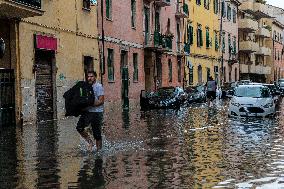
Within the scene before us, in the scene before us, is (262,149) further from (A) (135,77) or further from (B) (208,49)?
(B) (208,49)

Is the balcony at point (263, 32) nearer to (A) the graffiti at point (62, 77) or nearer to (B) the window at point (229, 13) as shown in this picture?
(B) the window at point (229, 13)

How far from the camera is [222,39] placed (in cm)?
6178

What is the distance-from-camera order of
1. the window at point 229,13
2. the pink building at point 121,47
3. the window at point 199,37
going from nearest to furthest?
the pink building at point 121,47, the window at point 199,37, the window at point 229,13

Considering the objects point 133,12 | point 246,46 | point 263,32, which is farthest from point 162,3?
point 263,32

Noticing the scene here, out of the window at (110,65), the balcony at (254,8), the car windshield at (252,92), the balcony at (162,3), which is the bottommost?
the car windshield at (252,92)

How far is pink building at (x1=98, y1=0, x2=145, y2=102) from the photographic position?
3139 cm

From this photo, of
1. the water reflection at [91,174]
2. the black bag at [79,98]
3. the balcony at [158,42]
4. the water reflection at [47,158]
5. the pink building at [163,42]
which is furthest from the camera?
the pink building at [163,42]

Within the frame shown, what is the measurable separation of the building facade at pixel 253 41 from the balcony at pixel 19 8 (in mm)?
51532

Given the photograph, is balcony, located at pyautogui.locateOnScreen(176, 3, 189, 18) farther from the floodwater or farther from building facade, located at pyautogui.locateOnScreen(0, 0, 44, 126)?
the floodwater

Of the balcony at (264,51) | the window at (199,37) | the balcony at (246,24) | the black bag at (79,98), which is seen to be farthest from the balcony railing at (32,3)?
the balcony at (264,51)

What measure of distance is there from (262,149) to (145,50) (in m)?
25.7

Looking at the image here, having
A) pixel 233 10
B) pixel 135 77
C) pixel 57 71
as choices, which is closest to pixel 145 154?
pixel 57 71

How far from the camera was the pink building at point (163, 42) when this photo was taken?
39344mm

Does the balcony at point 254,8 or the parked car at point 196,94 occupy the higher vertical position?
the balcony at point 254,8
